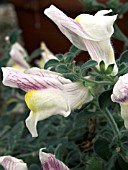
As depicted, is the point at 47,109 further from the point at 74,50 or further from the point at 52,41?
the point at 52,41

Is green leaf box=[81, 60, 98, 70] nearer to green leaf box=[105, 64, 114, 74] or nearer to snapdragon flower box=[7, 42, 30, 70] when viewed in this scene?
green leaf box=[105, 64, 114, 74]

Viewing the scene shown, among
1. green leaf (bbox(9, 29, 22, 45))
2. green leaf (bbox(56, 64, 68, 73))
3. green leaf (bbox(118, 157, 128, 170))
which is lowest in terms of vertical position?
green leaf (bbox(9, 29, 22, 45))

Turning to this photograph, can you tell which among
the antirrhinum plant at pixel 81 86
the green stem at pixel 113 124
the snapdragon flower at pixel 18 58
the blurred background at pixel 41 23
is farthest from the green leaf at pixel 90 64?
the blurred background at pixel 41 23

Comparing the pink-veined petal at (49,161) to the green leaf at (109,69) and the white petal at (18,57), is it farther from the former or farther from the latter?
the white petal at (18,57)

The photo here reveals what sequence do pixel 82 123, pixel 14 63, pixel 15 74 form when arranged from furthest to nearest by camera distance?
pixel 14 63
pixel 82 123
pixel 15 74

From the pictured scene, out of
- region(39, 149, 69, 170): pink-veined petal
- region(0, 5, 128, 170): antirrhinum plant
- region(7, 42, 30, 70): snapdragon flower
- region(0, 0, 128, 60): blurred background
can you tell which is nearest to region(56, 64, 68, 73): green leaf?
region(0, 5, 128, 170): antirrhinum plant

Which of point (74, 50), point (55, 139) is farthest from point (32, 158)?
point (74, 50)
